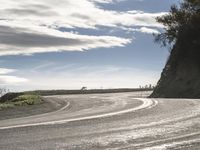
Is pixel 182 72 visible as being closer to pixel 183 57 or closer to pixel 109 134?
pixel 183 57

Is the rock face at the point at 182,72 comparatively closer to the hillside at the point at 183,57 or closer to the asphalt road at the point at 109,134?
the hillside at the point at 183,57

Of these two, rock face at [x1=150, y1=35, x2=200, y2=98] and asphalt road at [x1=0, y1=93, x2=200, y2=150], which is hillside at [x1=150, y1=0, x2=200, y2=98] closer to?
rock face at [x1=150, y1=35, x2=200, y2=98]

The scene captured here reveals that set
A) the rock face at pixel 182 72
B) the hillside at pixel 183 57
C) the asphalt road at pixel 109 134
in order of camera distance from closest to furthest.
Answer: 1. the asphalt road at pixel 109 134
2. the rock face at pixel 182 72
3. the hillside at pixel 183 57

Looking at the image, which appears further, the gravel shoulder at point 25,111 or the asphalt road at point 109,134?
the gravel shoulder at point 25,111

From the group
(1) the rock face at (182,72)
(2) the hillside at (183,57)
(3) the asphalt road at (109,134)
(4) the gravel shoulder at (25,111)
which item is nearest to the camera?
(3) the asphalt road at (109,134)

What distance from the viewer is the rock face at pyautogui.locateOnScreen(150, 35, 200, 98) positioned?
40.9 meters

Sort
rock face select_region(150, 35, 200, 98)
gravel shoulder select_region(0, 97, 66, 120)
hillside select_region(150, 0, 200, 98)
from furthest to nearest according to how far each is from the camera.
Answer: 1. hillside select_region(150, 0, 200, 98)
2. rock face select_region(150, 35, 200, 98)
3. gravel shoulder select_region(0, 97, 66, 120)

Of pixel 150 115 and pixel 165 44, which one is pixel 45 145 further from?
pixel 165 44

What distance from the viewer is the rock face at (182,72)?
40906 millimetres

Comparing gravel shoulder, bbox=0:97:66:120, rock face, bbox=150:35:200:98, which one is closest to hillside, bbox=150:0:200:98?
rock face, bbox=150:35:200:98

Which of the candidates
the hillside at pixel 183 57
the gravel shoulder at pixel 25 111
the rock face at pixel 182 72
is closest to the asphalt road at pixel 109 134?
the gravel shoulder at pixel 25 111

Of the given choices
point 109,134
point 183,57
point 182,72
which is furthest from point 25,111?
point 183,57

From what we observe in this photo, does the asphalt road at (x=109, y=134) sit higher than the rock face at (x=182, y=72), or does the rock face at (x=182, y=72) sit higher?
the rock face at (x=182, y=72)

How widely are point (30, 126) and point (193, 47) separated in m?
32.4
